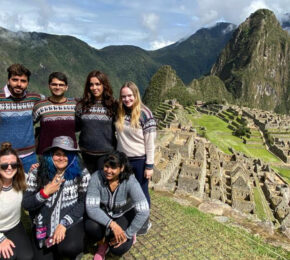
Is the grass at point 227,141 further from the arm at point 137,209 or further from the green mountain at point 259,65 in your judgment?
the green mountain at point 259,65

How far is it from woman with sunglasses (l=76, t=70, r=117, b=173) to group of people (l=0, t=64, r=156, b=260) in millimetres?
16

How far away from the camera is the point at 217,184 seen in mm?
15422

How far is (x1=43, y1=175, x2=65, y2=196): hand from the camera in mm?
3369

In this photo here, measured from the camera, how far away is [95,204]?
11.8ft

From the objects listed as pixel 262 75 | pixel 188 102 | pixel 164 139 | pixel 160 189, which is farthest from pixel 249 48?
pixel 160 189

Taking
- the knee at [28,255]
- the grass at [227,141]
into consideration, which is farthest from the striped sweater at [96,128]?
the grass at [227,141]

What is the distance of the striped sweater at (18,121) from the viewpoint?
3.88 m

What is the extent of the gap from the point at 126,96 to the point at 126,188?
4.46 feet

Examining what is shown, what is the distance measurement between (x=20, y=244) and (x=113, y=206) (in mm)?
1261

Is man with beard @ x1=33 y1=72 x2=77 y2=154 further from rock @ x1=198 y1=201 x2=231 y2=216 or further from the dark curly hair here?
rock @ x1=198 y1=201 x2=231 y2=216

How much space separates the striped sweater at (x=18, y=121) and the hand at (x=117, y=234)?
5.98 feet

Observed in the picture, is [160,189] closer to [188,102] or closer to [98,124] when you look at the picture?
[98,124]

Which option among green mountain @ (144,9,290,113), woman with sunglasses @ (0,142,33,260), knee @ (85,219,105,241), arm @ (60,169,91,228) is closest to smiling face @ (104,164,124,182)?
arm @ (60,169,91,228)

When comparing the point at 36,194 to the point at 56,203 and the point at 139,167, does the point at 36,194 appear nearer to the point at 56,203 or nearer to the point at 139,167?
the point at 56,203
